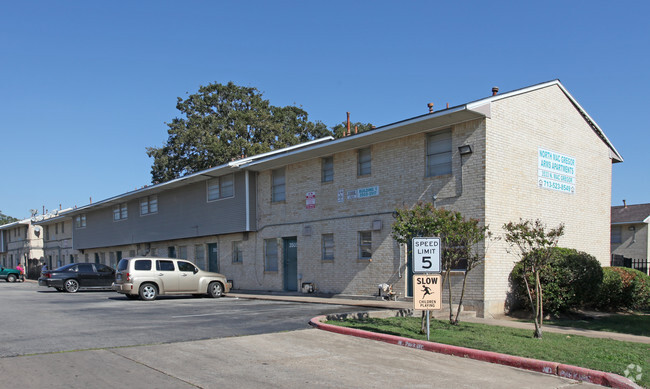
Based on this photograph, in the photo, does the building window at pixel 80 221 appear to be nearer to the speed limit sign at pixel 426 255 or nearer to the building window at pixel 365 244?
the building window at pixel 365 244

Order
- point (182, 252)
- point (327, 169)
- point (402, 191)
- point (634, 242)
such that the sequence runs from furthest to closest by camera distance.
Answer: point (634, 242) → point (182, 252) → point (327, 169) → point (402, 191)

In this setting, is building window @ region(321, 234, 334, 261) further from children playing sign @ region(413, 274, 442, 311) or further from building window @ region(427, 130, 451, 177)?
children playing sign @ region(413, 274, 442, 311)

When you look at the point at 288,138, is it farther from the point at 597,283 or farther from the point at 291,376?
the point at 291,376

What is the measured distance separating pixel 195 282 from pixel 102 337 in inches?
433

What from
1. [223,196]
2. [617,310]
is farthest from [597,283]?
[223,196]

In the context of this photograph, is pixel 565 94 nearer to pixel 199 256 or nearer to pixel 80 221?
pixel 199 256

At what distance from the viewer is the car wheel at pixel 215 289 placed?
72.5 feet

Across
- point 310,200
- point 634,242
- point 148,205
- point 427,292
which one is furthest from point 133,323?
point 634,242

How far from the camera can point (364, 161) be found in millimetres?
20141

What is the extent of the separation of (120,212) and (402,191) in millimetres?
25826

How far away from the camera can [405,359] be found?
929 centimetres

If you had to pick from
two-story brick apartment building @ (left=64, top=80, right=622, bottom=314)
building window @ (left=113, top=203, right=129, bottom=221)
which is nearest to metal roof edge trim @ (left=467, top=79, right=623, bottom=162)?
two-story brick apartment building @ (left=64, top=80, right=622, bottom=314)

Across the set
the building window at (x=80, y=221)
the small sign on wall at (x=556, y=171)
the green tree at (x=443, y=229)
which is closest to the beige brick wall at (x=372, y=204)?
the small sign on wall at (x=556, y=171)

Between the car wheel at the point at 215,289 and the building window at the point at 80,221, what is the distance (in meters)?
26.5
